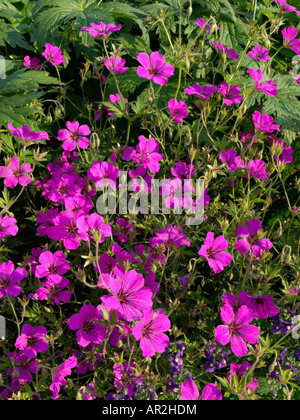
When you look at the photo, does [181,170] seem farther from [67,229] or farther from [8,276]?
[8,276]

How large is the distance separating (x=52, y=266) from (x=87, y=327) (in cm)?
24

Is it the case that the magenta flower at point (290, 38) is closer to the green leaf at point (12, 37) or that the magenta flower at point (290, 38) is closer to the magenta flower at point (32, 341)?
the green leaf at point (12, 37)

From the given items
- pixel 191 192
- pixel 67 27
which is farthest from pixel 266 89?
pixel 67 27

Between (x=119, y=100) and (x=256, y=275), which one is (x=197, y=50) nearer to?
(x=119, y=100)

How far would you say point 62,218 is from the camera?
56.2 inches

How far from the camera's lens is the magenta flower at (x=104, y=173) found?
1.52m

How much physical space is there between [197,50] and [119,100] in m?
0.34

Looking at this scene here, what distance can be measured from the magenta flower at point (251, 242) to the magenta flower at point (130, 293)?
39 cm

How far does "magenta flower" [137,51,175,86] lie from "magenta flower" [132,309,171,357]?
0.83m

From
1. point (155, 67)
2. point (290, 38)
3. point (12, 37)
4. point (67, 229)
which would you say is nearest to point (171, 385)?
point (67, 229)

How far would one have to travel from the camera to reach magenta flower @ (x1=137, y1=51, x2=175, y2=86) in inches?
62.5

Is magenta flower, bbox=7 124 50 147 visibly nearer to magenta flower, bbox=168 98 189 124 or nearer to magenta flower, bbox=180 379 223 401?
magenta flower, bbox=168 98 189 124

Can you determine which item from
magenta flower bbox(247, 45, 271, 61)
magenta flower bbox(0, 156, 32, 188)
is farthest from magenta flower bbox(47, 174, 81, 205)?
magenta flower bbox(247, 45, 271, 61)

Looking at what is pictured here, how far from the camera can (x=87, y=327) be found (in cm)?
134
